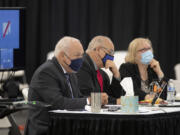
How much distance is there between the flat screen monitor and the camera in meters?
3.42

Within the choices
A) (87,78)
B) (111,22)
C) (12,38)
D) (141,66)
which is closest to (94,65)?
(87,78)

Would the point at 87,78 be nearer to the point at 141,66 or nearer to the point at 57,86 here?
the point at 57,86

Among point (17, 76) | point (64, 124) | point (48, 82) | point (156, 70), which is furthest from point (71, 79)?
point (17, 76)

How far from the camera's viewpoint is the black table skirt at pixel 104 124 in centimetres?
311

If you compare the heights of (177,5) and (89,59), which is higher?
(177,5)

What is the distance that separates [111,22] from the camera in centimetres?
756

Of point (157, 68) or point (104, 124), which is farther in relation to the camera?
point (157, 68)

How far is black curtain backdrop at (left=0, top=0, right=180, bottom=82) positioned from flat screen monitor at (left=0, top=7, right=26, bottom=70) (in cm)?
395

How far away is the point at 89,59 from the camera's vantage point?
4160 mm

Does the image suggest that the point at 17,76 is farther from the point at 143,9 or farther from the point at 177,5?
the point at 177,5

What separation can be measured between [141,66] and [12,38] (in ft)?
5.86

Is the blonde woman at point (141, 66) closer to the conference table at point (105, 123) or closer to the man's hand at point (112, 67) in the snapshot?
the man's hand at point (112, 67)

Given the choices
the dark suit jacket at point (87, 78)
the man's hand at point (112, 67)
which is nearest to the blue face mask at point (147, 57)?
the man's hand at point (112, 67)

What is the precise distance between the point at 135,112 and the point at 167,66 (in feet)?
14.7
